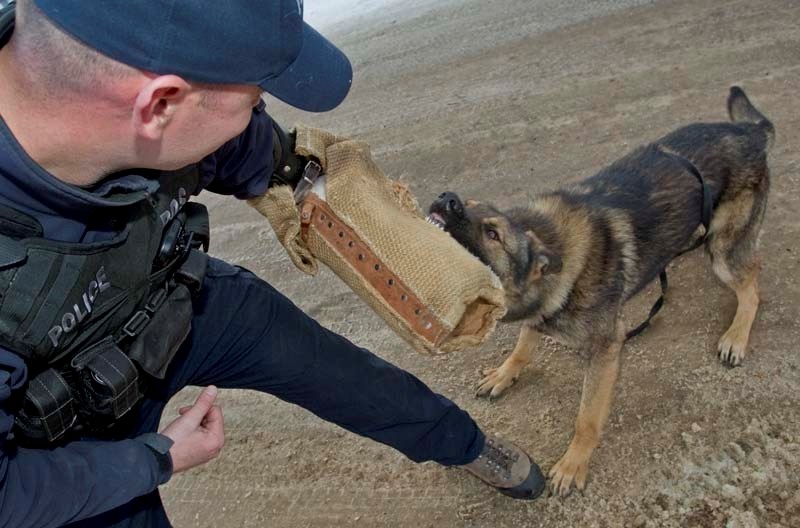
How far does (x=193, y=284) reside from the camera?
199 cm

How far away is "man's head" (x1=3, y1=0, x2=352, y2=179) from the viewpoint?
1.28 m

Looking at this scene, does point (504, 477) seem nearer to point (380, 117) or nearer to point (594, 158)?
point (594, 158)

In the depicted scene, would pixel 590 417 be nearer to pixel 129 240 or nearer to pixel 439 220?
pixel 439 220

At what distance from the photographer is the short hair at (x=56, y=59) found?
1.28m

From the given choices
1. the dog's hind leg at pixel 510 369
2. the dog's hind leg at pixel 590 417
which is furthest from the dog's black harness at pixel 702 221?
the dog's hind leg at pixel 510 369

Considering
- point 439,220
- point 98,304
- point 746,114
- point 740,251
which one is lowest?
point 740,251

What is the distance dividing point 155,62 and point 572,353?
2.72m

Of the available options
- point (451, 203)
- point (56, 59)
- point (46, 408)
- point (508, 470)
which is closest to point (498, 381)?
point (508, 470)

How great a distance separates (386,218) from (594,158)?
2.74 meters

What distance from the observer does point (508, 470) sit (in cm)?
271

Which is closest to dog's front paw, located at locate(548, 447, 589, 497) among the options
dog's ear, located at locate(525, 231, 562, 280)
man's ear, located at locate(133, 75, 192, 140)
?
dog's ear, located at locate(525, 231, 562, 280)

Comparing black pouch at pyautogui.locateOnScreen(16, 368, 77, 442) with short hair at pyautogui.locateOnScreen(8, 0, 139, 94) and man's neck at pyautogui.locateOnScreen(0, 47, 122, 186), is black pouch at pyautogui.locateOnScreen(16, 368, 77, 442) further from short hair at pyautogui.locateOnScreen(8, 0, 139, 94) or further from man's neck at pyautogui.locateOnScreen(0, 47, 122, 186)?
short hair at pyautogui.locateOnScreen(8, 0, 139, 94)

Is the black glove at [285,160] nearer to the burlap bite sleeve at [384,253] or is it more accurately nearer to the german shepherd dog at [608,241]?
the burlap bite sleeve at [384,253]

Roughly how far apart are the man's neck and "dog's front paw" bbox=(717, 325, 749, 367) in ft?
9.33
